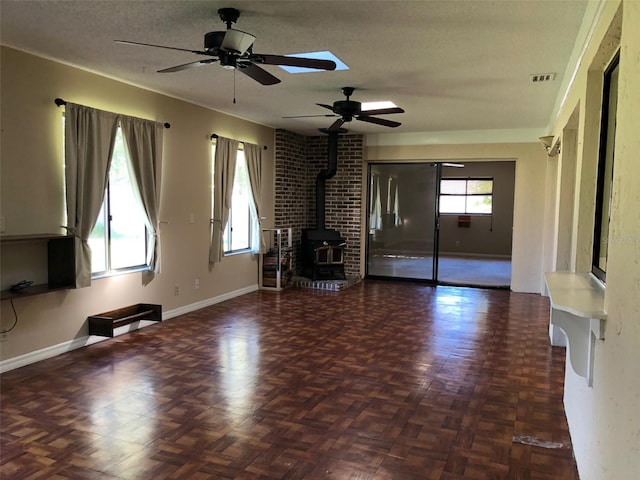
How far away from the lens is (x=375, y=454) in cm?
250

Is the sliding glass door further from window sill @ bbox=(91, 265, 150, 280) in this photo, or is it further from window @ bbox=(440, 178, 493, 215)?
window sill @ bbox=(91, 265, 150, 280)

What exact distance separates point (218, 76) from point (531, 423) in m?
3.66

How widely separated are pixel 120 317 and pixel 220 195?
80.6 inches

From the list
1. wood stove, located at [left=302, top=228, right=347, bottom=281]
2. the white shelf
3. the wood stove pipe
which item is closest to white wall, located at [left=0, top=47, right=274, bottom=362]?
wood stove, located at [left=302, top=228, right=347, bottom=281]

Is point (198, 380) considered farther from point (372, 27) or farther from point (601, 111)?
point (601, 111)

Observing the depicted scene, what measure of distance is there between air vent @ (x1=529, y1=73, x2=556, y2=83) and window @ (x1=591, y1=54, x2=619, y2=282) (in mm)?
1553

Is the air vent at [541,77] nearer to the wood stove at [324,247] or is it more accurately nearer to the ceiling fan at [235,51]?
the ceiling fan at [235,51]

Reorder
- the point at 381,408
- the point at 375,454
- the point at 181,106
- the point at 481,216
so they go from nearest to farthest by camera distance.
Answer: the point at 375,454, the point at 381,408, the point at 181,106, the point at 481,216

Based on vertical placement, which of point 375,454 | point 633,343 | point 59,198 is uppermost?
point 59,198

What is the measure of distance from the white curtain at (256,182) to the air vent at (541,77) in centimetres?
368

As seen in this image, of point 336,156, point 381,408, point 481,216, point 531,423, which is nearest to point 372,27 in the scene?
point 381,408

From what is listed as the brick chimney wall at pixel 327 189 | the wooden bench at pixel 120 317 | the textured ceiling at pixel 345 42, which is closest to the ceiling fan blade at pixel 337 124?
the textured ceiling at pixel 345 42

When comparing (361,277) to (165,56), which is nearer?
(165,56)

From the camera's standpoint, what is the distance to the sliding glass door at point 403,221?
8.12 metres
